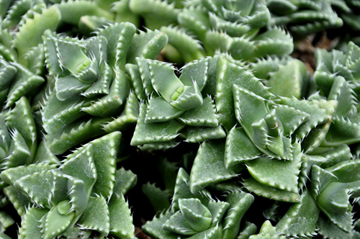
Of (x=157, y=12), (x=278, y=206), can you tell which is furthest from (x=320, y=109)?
(x=157, y=12)

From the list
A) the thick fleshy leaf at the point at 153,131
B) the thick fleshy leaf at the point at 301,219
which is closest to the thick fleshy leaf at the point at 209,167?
the thick fleshy leaf at the point at 153,131

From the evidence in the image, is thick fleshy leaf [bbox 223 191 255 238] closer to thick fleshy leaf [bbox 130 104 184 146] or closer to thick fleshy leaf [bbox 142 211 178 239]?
thick fleshy leaf [bbox 142 211 178 239]

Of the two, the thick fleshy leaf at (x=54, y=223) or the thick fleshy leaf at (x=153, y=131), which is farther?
the thick fleshy leaf at (x=153, y=131)

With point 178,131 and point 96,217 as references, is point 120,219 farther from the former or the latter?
point 178,131

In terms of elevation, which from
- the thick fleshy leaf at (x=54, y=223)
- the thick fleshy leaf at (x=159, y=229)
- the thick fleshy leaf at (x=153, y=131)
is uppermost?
the thick fleshy leaf at (x=153, y=131)

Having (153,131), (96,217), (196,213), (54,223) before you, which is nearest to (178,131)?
(153,131)

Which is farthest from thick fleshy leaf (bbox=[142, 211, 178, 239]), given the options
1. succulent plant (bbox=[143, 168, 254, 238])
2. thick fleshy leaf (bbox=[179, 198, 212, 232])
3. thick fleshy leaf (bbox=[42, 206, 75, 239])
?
thick fleshy leaf (bbox=[42, 206, 75, 239])

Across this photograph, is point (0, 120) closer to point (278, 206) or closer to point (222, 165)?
point (222, 165)

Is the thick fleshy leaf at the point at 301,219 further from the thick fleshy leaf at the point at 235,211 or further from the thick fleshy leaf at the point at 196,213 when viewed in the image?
the thick fleshy leaf at the point at 196,213

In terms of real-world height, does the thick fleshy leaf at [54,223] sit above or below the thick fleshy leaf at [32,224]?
above
